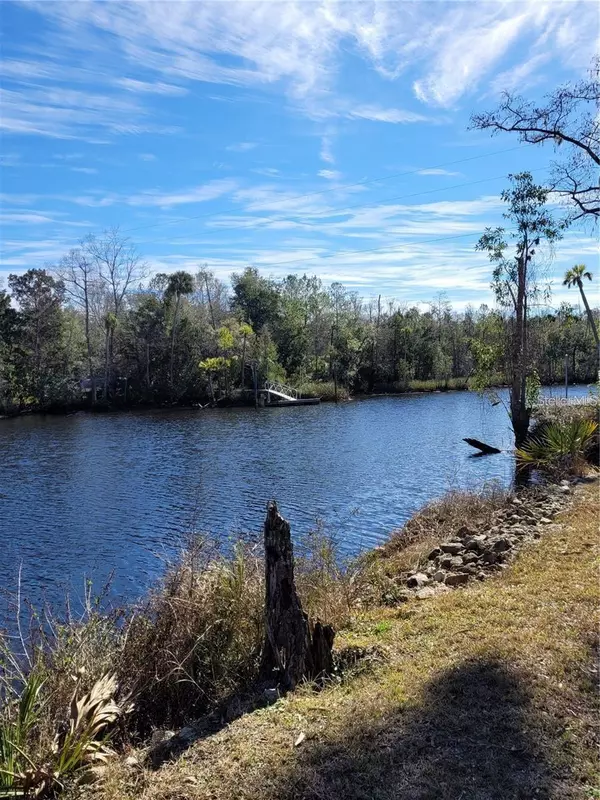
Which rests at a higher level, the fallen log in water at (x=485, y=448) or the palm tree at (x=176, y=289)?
the palm tree at (x=176, y=289)

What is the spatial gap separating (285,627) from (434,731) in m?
1.46

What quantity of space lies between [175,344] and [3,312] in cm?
1440

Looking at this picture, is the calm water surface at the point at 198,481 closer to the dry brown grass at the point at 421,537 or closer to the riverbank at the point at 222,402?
the dry brown grass at the point at 421,537

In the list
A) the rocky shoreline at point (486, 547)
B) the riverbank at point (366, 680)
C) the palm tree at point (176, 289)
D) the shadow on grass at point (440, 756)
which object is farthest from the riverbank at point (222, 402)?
the shadow on grass at point (440, 756)

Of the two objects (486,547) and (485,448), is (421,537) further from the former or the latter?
(485,448)

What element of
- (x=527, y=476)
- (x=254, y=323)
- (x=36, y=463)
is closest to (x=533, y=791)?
(x=527, y=476)

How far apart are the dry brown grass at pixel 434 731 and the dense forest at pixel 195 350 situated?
39797 millimetres

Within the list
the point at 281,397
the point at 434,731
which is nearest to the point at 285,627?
the point at 434,731

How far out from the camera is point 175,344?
54.9m

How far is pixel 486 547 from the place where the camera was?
26.3 feet

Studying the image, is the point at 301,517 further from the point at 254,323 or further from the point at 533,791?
the point at 254,323

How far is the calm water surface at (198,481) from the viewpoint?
12927 millimetres

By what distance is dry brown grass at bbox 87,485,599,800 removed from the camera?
325 centimetres

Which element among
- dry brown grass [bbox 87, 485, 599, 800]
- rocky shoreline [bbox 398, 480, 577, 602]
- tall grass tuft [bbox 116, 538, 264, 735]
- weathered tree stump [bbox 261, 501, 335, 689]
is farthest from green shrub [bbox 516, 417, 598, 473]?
weathered tree stump [bbox 261, 501, 335, 689]
